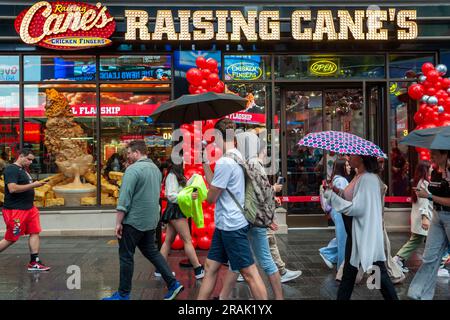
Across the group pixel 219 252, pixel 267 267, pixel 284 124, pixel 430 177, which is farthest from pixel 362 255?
pixel 284 124

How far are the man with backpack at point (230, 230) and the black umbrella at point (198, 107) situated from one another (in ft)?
5.52

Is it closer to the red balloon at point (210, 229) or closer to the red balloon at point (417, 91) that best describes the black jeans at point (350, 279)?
the red balloon at point (210, 229)

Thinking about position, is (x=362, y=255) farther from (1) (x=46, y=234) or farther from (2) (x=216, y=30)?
(1) (x=46, y=234)

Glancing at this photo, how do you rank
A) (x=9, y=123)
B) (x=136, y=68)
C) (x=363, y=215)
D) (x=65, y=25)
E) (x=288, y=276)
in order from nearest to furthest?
(x=363, y=215)
(x=288, y=276)
(x=65, y=25)
(x=9, y=123)
(x=136, y=68)

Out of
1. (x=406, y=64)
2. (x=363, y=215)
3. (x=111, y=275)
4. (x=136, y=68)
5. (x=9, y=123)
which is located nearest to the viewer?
(x=363, y=215)

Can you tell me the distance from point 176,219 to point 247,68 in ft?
16.0

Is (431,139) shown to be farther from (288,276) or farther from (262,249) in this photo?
(288,276)

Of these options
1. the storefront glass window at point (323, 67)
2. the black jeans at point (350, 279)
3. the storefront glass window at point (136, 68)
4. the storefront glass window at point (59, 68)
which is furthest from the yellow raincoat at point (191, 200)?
the storefront glass window at point (59, 68)

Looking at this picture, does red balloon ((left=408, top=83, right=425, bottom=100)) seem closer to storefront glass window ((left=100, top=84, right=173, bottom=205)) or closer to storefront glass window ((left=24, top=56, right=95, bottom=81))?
storefront glass window ((left=100, top=84, right=173, bottom=205))

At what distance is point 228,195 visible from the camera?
449 centimetres

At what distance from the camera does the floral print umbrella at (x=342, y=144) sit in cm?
445

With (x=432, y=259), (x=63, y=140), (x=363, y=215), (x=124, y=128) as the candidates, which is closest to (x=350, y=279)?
(x=363, y=215)

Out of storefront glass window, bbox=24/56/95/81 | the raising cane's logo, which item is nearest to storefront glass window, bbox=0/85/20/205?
storefront glass window, bbox=24/56/95/81
